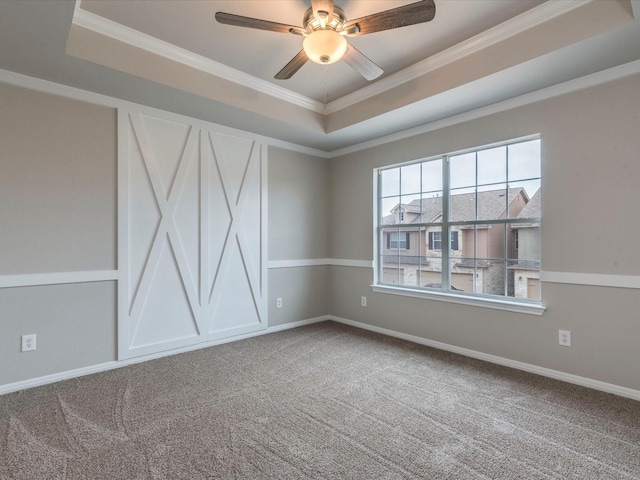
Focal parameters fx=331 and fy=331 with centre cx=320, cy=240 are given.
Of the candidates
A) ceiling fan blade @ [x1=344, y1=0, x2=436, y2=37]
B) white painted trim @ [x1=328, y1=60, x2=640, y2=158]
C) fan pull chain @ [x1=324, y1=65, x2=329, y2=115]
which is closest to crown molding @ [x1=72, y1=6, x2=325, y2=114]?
fan pull chain @ [x1=324, y1=65, x2=329, y2=115]

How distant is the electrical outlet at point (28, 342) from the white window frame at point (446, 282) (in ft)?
11.1

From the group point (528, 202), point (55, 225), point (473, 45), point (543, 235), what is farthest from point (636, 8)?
point (55, 225)

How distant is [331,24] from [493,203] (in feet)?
7.39

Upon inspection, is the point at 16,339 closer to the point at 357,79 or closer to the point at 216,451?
the point at 216,451

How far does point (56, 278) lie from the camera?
8.98 ft

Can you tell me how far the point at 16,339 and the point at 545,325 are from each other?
4.31m

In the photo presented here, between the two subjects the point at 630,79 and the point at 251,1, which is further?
the point at 630,79

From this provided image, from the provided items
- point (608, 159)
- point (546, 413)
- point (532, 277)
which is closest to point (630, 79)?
point (608, 159)

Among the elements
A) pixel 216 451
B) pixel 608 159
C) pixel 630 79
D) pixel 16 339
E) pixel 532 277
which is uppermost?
pixel 630 79

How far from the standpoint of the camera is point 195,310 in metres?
3.54

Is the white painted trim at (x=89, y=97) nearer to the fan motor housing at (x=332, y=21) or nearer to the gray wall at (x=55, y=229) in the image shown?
the gray wall at (x=55, y=229)

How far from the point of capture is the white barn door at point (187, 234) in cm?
312

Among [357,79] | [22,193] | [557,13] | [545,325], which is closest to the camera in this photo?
[557,13]

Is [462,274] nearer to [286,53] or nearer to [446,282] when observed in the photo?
[446,282]
